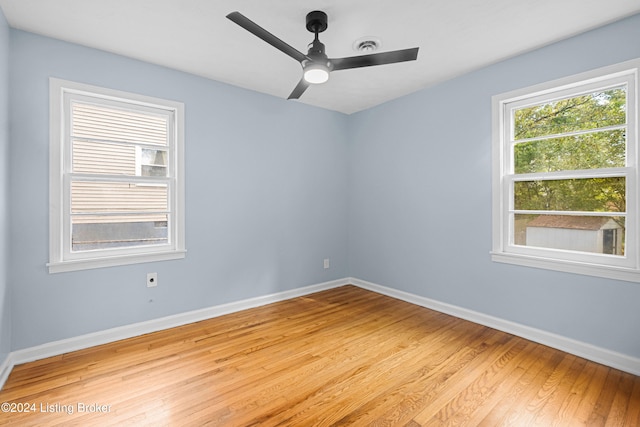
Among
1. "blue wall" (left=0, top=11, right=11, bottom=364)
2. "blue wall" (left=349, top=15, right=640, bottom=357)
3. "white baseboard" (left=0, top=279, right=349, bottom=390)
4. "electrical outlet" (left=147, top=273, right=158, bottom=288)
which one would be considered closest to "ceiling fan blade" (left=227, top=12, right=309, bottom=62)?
"blue wall" (left=0, top=11, right=11, bottom=364)

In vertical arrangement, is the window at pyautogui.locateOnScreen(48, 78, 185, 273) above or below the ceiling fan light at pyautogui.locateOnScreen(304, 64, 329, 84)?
below

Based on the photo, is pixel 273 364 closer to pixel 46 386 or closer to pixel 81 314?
pixel 46 386

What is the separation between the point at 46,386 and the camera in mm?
2049

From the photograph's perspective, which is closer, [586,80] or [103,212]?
[586,80]

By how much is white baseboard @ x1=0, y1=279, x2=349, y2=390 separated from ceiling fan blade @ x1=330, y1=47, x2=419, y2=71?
2.67m

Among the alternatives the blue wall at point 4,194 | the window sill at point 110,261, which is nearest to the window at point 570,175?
the window sill at point 110,261

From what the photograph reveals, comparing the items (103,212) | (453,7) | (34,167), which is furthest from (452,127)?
(34,167)

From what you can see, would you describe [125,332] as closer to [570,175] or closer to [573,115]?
[570,175]

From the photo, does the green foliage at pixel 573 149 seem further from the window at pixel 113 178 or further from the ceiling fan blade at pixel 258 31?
the window at pixel 113 178

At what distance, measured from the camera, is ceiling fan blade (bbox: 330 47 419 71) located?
2023mm

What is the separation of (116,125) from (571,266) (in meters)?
4.14

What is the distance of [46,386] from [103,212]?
1.35m

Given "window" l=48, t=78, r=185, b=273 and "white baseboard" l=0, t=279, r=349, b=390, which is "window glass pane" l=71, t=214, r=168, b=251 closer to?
"window" l=48, t=78, r=185, b=273

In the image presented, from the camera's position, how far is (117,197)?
281 cm
